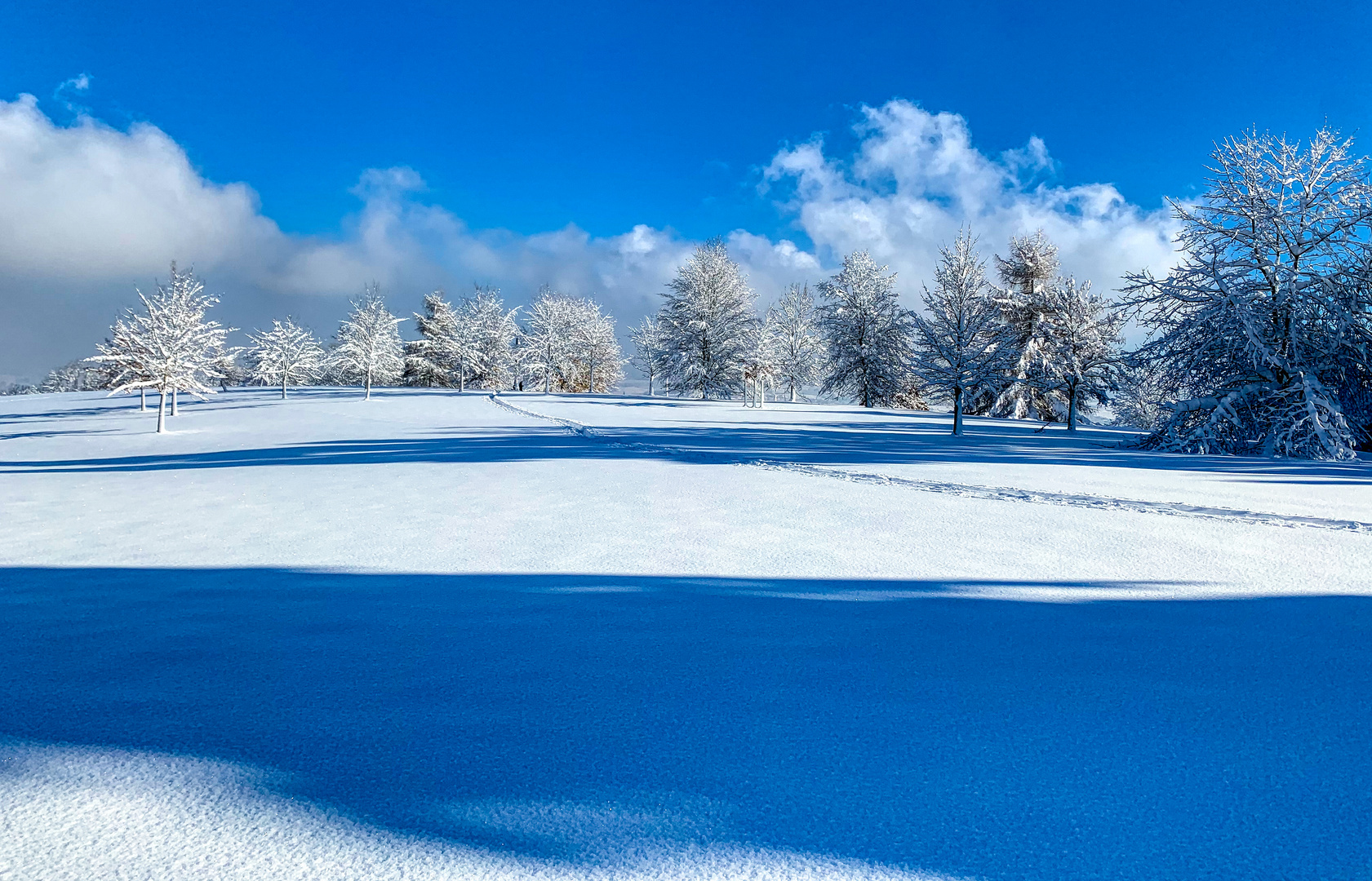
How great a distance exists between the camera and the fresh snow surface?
1.71 metres

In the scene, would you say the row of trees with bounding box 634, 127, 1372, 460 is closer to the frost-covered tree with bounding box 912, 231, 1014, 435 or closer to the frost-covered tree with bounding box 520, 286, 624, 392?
the frost-covered tree with bounding box 912, 231, 1014, 435

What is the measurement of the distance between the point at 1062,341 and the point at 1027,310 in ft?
19.0

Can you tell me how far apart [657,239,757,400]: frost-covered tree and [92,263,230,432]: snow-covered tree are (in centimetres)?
2464

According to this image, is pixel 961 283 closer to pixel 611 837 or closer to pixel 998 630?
pixel 998 630

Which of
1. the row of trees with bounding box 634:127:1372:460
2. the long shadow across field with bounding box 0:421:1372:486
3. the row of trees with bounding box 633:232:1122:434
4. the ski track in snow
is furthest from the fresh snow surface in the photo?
the row of trees with bounding box 633:232:1122:434

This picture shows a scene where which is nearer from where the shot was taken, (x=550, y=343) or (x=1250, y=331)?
(x=1250, y=331)

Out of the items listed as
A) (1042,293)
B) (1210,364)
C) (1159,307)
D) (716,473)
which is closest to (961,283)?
→ (1159,307)

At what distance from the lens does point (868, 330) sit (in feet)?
139

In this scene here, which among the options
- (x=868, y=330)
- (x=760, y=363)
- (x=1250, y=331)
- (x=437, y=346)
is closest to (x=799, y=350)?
(x=868, y=330)

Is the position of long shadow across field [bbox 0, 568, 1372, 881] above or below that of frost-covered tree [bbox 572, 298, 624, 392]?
below

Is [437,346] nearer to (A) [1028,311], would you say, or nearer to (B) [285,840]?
(A) [1028,311]

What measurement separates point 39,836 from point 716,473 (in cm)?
785

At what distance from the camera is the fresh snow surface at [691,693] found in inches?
67.2

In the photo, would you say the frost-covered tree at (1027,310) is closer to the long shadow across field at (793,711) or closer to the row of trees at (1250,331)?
the row of trees at (1250,331)
